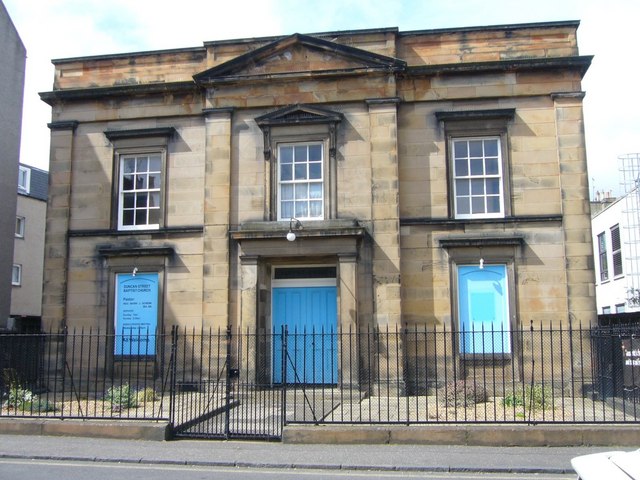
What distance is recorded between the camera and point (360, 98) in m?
16.6

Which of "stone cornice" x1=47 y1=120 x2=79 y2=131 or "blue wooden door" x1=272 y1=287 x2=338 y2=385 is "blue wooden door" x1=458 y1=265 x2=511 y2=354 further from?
"stone cornice" x1=47 y1=120 x2=79 y2=131

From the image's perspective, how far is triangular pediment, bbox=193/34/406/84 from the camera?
16609 mm

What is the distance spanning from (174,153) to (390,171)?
18.7ft

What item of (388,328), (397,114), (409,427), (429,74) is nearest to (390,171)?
(397,114)

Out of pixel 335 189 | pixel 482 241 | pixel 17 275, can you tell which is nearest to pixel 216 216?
pixel 335 189

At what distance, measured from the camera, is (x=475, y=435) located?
10.5 metres

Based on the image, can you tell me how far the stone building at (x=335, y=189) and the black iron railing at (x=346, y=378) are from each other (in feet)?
2.23

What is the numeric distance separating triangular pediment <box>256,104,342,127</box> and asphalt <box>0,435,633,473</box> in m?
8.39

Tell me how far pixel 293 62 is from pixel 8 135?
11702mm

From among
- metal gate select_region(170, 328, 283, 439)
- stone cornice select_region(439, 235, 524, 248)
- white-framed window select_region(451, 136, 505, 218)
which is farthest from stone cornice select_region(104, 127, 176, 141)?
stone cornice select_region(439, 235, 524, 248)

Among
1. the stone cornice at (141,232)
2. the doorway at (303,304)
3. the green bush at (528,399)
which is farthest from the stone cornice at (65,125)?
the green bush at (528,399)

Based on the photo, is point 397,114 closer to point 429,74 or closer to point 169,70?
point 429,74

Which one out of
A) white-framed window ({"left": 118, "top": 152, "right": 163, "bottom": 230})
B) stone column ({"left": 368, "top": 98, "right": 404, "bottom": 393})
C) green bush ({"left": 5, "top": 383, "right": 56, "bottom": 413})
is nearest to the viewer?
green bush ({"left": 5, "top": 383, "right": 56, "bottom": 413})

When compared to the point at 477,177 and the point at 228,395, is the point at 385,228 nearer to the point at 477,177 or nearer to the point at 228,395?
the point at 477,177
